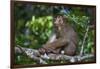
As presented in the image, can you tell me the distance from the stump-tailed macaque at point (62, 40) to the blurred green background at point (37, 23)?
0.05m

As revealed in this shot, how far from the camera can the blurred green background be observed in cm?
208

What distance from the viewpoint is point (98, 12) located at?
2.38 meters

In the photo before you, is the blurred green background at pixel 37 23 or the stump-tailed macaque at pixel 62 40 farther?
the stump-tailed macaque at pixel 62 40

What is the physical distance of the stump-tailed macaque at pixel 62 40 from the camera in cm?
219

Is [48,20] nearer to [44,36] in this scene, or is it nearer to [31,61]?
[44,36]

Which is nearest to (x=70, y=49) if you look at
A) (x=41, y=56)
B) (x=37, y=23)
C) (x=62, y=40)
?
(x=62, y=40)

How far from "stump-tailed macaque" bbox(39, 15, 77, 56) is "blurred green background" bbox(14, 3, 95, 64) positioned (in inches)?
2.1

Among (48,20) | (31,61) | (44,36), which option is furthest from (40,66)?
(48,20)

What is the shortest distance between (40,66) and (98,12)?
92cm

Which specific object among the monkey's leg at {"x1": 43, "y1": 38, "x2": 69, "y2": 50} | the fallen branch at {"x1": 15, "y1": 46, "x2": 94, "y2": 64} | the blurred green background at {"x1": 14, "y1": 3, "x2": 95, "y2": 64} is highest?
the blurred green background at {"x1": 14, "y1": 3, "x2": 95, "y2": 64}

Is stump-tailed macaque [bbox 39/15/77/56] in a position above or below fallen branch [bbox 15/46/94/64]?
above

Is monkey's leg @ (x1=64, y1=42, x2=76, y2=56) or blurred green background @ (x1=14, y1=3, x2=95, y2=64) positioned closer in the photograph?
blurred green background @ (x1=14, y1=3, x2=95, y2=64)

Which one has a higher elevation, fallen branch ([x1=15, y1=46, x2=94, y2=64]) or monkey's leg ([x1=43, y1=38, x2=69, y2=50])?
monkey's leg ([x1=43, y1=38, x2=69, y2=50])
